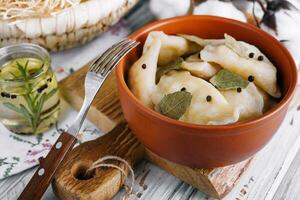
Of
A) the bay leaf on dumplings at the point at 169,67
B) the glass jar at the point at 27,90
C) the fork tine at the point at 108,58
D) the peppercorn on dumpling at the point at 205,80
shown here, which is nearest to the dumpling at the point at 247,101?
the peppercorn on dumpling at the point at 205,80

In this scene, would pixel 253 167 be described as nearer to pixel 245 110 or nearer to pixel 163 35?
pixel 245 110

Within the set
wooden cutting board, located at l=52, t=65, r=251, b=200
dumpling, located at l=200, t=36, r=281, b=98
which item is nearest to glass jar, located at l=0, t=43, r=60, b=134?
wooden cutting board, located at l=52, t=65, r=251, b=200

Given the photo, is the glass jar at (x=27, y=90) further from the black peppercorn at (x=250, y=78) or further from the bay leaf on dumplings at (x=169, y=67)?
the black peppercorn at (x=250, y=78)

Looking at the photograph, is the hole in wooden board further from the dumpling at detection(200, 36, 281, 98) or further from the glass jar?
the dumpling at detection(200, 36, 281, 98)

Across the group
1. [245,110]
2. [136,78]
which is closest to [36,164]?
[136,78]

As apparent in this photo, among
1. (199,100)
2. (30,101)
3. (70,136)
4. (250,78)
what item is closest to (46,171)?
(70,136)

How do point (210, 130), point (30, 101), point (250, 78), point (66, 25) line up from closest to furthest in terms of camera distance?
point (210, 130), point (250, 78), point (30, 101), point (66, 25)

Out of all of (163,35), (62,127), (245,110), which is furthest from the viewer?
(62,127)

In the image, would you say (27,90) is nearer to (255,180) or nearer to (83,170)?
(83,170)
